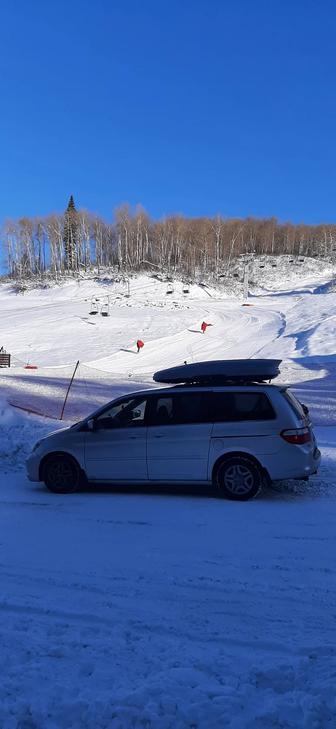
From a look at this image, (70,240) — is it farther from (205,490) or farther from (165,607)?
(165,607)

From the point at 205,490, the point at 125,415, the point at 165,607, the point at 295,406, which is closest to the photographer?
the point at 165,607

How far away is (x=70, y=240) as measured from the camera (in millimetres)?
91625

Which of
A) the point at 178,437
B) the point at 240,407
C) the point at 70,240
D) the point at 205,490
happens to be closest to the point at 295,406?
the point at 240,407

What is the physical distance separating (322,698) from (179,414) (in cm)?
475

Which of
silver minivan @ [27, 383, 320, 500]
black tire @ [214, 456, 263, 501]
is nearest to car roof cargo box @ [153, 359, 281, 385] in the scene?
silver minivan @ [27, 383, 320, 500]

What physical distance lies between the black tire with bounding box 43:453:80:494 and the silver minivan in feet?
0.05

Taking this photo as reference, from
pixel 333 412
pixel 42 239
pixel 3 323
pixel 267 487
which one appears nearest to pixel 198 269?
pixel 42 239

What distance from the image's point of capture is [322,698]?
115 inches

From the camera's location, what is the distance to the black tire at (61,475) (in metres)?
7.72

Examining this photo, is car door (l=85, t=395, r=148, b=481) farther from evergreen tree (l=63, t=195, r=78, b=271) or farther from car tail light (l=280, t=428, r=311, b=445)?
evergreen tree (l=63, t=195, r=78, b=271)

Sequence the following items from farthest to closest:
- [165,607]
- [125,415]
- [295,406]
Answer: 1. [125,415]
2. [295,406]
3. [165,607]

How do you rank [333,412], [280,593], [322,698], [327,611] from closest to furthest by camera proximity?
1. [322,698]
2. [327,611]
3. [280,593]
4. [333,412]

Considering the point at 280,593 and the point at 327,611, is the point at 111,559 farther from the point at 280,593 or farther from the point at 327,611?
the point at 327,611

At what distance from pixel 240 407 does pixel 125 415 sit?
5.27ft
